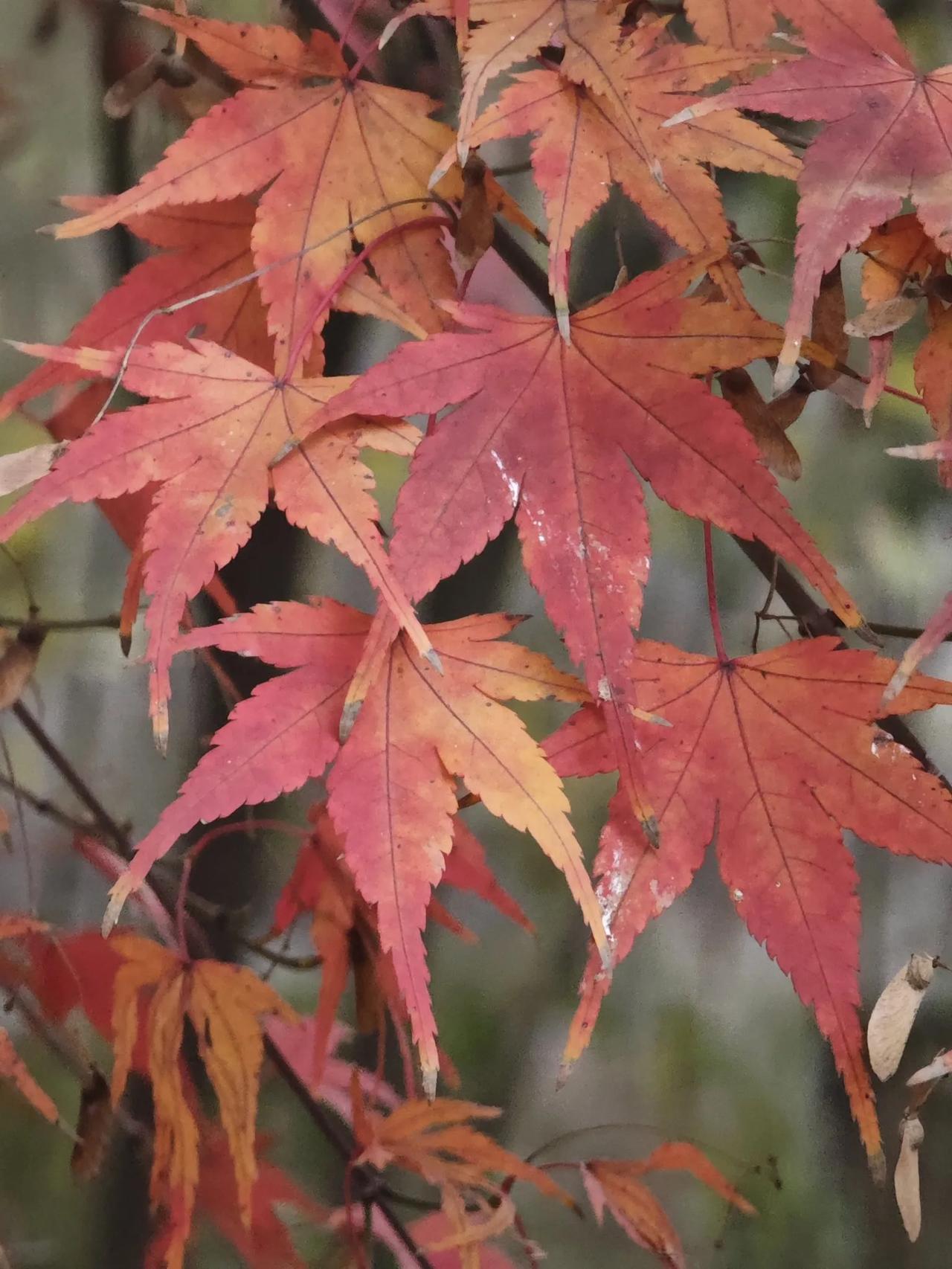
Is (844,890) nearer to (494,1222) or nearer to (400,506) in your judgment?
(400,506)

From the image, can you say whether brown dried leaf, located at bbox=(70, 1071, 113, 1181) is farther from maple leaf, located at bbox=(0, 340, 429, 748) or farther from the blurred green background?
maple leaf, located at bbox=(0, 340, 429, 748)

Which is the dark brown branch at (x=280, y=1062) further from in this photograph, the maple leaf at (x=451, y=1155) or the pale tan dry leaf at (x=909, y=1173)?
the pale tan dry leaf at (x=909, y=1173)

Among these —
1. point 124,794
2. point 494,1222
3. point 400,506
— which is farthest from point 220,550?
point 494,1222

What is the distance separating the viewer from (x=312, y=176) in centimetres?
37

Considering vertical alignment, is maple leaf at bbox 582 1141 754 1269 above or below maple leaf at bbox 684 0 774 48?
below

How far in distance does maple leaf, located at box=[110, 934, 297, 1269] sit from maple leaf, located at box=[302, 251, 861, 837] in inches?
11.6

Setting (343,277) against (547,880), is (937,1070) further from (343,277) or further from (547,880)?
(343,277)

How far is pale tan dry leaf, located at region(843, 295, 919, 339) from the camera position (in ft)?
1.09

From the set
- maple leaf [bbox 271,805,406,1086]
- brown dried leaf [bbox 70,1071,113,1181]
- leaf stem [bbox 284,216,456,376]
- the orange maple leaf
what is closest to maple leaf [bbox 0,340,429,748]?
leaf stem [bbox 284,216,456,376]

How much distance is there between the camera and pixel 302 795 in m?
0.56

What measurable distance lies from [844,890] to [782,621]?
0.69 feet

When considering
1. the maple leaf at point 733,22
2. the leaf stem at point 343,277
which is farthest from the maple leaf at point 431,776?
the maple leaf at point 733,22

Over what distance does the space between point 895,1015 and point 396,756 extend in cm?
24

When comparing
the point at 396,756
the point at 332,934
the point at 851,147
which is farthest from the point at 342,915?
the point at 851,147
